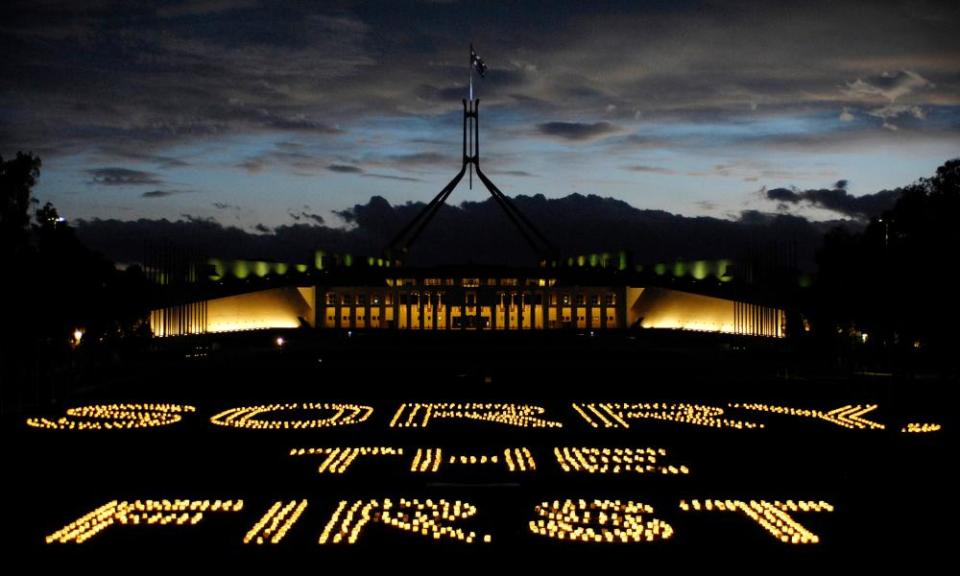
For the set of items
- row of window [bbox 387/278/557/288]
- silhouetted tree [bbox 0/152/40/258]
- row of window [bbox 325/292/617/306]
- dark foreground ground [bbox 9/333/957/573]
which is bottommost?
dark foreground ground [bbox 9/333/957/573]

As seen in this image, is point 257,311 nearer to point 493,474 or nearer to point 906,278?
point 906,278

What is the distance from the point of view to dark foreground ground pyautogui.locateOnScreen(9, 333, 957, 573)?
8.81 metres

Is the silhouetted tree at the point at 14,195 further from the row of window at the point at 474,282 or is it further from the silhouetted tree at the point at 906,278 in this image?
the row of window at the point at 474,282

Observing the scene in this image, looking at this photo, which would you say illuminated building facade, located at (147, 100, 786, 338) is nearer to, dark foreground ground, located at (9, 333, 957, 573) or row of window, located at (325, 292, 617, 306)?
row of window, located at (325, 292, 617, 306)

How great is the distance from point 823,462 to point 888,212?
63.2 ft

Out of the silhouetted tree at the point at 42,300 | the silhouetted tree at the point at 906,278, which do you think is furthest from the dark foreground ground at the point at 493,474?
the silhouetted tree at the point at 906,278

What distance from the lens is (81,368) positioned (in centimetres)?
2288

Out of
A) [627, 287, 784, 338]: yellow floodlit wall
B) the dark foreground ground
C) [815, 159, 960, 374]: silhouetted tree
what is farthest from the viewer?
[627, 287, 784, 338]: yellow floodlit wall

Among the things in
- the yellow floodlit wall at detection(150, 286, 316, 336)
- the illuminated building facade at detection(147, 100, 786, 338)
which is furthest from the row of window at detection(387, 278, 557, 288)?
the yellow floodlit wall at detection(150, 286, 316, 336)

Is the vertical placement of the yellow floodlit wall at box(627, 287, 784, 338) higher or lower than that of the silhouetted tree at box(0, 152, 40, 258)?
lower

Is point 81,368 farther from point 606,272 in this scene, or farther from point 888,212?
point 606,272

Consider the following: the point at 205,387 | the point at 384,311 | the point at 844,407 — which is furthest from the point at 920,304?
the point at 384,311

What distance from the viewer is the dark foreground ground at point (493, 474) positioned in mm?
8812

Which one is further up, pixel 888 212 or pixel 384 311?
pixel 888 212
